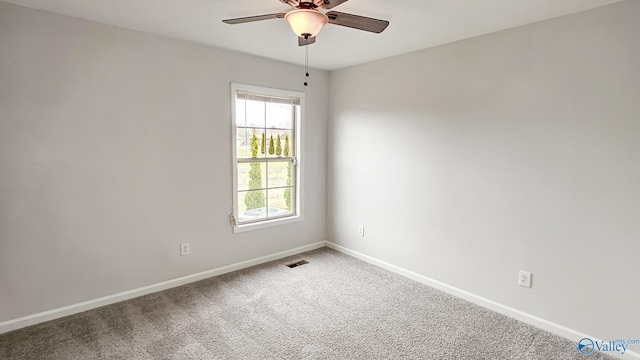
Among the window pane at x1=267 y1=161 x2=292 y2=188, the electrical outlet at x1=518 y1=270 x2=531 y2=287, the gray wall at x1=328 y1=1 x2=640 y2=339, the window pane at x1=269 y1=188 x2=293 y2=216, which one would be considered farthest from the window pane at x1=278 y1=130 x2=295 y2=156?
the electrical outlet at x1=518 y1=270 x2=531 y2=287

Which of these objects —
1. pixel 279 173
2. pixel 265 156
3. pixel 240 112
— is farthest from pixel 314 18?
pixel 279 173

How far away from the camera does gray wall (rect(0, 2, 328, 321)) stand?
2.36 meters

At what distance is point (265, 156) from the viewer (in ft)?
12.6

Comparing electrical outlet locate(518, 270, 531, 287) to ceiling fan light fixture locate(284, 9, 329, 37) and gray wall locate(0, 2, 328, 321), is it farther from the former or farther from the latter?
gray wall locate(0, 2, 328, 321)

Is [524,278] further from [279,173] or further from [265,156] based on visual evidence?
[265,156]

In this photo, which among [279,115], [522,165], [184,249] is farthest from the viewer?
[279,115]

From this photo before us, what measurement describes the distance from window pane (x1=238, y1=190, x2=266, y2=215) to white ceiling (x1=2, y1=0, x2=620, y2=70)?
158 cm

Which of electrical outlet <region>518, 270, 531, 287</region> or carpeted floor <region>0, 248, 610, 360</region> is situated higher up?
electrical outlet <region>518, 270, 531, 287</region>

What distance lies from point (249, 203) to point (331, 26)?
2110 millimetres

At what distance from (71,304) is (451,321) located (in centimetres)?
310

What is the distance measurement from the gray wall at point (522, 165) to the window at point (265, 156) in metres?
0.96

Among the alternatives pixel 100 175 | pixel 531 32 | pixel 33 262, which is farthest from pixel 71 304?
pixel 531 32

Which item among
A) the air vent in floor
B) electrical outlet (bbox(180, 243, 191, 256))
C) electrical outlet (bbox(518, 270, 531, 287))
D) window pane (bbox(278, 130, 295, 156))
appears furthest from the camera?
window pane (bbox(278, 130, 295, 156))

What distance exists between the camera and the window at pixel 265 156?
355 centimetres
